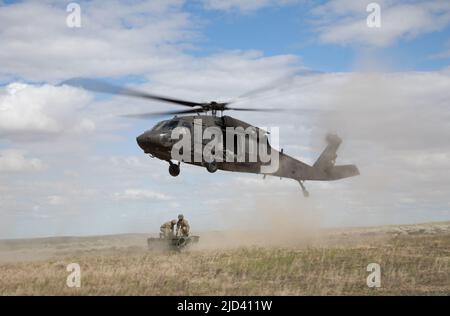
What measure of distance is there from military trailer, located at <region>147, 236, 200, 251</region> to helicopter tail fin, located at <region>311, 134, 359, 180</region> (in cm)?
972

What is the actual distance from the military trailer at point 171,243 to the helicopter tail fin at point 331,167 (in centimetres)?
972

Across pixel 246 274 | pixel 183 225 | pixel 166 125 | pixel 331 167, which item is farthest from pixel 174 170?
pixel 331 167

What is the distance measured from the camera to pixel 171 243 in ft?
72.9

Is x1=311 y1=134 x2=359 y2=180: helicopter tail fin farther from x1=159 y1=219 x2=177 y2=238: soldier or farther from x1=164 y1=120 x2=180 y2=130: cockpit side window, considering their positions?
x1=164 y1=120 x2=180 y2=130: cockpit side window

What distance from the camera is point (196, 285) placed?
555 inches

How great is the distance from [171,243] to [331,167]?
11.6m

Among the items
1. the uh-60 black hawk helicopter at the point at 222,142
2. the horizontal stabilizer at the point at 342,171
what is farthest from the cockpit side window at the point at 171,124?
the horizontal stabilizer at the point at 342,171

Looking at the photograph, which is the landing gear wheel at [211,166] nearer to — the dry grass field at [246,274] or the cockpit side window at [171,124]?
the cockpit side window at [171,124]

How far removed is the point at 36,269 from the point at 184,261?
5.01m

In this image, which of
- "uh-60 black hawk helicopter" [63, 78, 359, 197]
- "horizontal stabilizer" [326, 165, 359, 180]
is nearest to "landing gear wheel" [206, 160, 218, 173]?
"uh-60 black hawk helicopter" [63, 78, 359, 197]

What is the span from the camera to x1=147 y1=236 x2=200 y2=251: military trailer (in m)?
22.2

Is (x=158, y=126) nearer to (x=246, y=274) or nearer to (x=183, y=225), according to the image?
Answer: (x=183, y=225)
